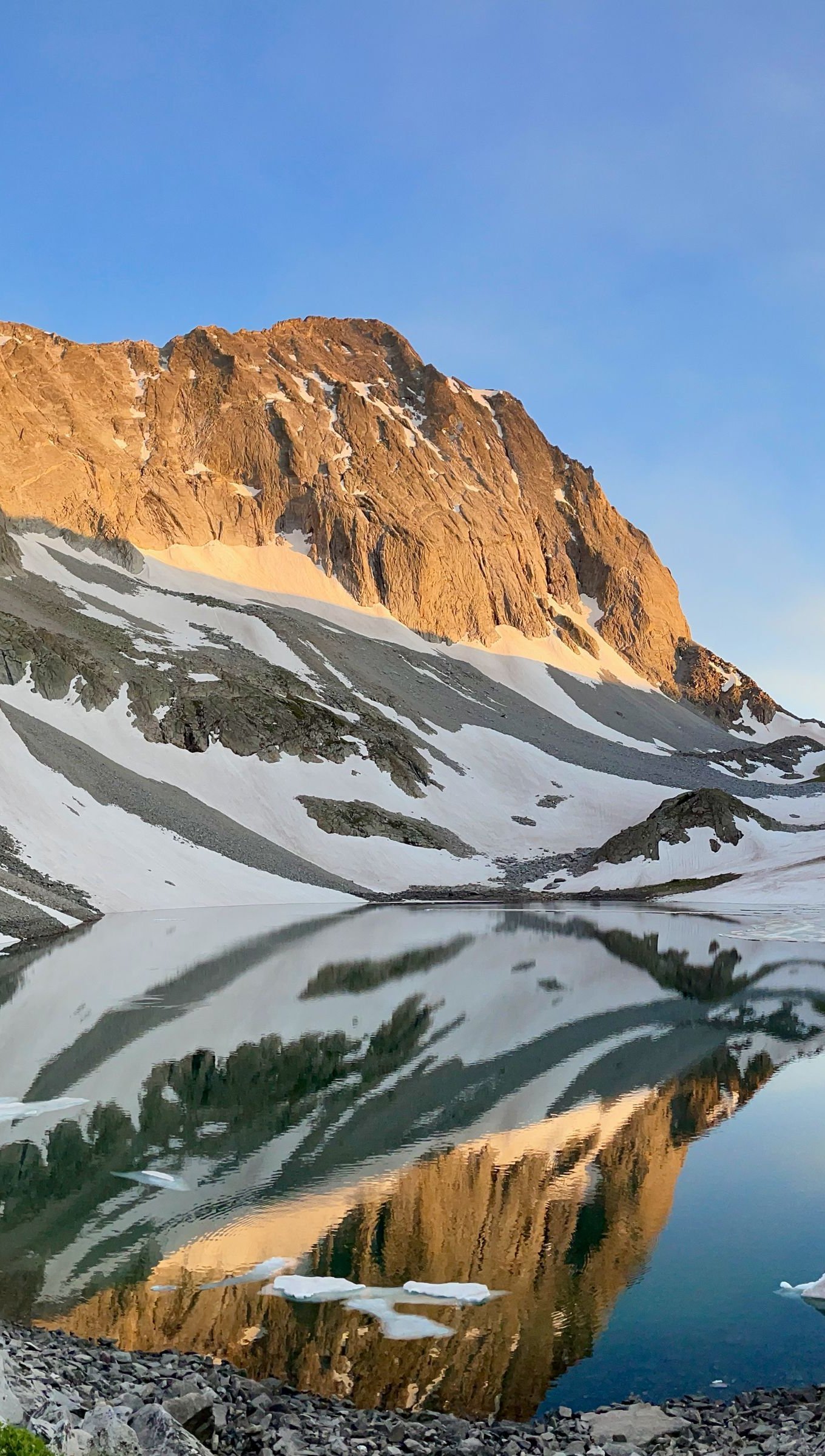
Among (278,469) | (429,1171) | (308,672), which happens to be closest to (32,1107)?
(429,1171)

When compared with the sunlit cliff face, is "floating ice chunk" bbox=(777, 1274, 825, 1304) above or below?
above

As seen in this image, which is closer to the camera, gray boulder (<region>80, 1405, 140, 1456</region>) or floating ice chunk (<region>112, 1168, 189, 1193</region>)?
gray boulder (<region>80, 1405, 140, 1456</region>)

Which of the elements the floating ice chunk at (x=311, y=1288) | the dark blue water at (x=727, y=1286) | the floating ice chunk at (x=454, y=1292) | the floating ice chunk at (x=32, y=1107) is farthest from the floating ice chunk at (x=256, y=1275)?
the floating ice chunk at (x=32, y=1107)

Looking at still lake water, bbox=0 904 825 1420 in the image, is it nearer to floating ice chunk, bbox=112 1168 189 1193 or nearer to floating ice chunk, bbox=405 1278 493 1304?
floating ice chunk, bbox=112 1168 189 1193

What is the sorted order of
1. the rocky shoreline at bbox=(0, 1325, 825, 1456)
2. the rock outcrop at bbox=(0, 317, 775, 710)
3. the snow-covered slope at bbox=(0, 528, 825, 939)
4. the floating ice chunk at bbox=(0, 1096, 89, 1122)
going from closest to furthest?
the rocky shoreline at bbox=(0, 1325, 825, 1456), the floating ice chunk at bbox=(0, 1096, 89, 1122), the snow-covered slope at bbox=(0, 528, 825, 939), the rock outcrop at bbox=(0, 317, 775, 710)

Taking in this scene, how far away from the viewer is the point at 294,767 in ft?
293

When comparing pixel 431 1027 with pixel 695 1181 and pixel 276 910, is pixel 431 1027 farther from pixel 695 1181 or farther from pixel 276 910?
pixel 276 910

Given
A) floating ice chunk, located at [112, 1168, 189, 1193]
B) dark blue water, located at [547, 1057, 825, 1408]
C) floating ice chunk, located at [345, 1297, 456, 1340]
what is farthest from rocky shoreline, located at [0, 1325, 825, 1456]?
floating ice chunk, located at [112, 1168, 189, 1193]

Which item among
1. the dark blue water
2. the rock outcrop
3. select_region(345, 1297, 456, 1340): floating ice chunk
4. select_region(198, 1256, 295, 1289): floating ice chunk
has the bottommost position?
select_region(198, 1256, 295, 1289): floating ice chunk

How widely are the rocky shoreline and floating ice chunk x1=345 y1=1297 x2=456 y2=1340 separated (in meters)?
1.69

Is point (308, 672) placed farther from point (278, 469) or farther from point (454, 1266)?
point (454, 1266)

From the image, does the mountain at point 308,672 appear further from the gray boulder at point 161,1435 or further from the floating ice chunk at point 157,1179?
the gray boulder at point 161,1435

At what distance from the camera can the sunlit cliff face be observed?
1060cm

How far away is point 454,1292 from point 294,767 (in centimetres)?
7775
